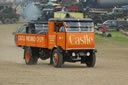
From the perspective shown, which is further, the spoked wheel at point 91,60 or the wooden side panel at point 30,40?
Result: the wooden side panel at point 30,40

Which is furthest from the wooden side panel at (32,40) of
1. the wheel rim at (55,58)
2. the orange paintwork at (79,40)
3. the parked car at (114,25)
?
the parked car at (114,25)

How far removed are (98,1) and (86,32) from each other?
239 feet

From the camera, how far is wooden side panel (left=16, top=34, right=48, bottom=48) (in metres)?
20.9

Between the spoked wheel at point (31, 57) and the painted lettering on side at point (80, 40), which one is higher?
the painted lettering on side at point (80, 40)

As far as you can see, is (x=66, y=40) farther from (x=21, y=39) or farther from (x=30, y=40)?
(x=21, y=39)

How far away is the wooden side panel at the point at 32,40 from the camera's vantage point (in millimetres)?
20875

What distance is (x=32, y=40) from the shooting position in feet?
71.6

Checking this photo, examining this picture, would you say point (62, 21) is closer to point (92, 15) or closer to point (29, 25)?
point (29, 25)

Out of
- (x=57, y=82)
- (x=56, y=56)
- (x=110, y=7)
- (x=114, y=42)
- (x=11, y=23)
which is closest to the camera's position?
(x=57, y=82)

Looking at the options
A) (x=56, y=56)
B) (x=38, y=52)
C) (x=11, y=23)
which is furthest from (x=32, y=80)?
(x=11, y=23)

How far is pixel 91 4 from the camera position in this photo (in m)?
94.6

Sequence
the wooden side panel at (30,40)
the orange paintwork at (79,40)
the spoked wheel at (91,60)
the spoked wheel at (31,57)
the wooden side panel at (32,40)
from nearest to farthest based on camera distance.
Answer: the orange paintwork at (79,40)
the spoked wheel at (91,60)
the wooden side panel at (32,40)
the wooden side panel at (30,40)
the spoked wheel at (31,57)

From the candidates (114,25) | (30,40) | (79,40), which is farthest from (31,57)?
(114,25)

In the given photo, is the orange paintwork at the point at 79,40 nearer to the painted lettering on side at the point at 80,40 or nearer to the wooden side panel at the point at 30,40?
the painted lettering on side at the point at 80,40
